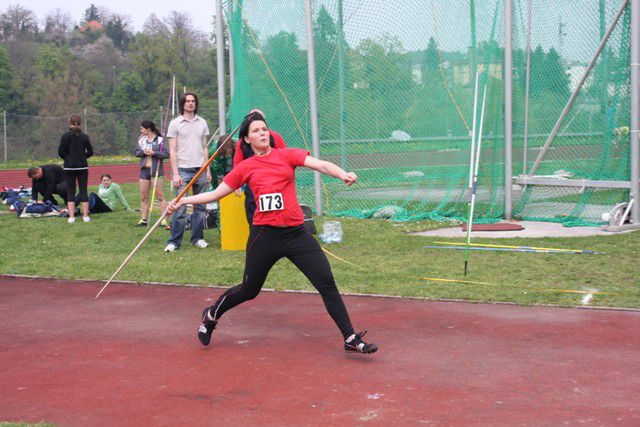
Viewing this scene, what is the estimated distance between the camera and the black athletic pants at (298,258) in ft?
21.1

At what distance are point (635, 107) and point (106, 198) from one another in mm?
10366

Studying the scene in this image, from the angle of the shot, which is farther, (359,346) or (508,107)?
(508,107)

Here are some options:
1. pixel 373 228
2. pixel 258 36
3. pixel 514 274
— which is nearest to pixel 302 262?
pixel 514 274

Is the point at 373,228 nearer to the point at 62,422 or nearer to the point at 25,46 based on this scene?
the point at 62,422

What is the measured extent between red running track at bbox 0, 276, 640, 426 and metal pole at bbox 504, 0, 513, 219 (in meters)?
6.42

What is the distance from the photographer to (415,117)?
14.8 metres

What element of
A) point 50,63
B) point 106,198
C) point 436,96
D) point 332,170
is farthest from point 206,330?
point 50,63

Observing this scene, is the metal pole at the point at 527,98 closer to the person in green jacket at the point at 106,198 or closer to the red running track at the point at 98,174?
the person in green jacket at the point at 106,198

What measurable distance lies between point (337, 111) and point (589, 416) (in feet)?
36.1

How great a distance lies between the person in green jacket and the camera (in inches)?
667

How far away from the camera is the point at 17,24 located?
74875 millimetres

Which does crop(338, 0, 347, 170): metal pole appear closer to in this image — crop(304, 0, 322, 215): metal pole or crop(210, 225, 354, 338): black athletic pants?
crop(304, 0, 322, 215): metal pole

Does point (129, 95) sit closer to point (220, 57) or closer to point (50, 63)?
point (50, 63)

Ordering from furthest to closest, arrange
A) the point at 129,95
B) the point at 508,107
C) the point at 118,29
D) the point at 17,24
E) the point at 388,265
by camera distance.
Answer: the point at 118,29
the point at 17,24
the point at 129,95
the point at 508,107
the point at 388,265
